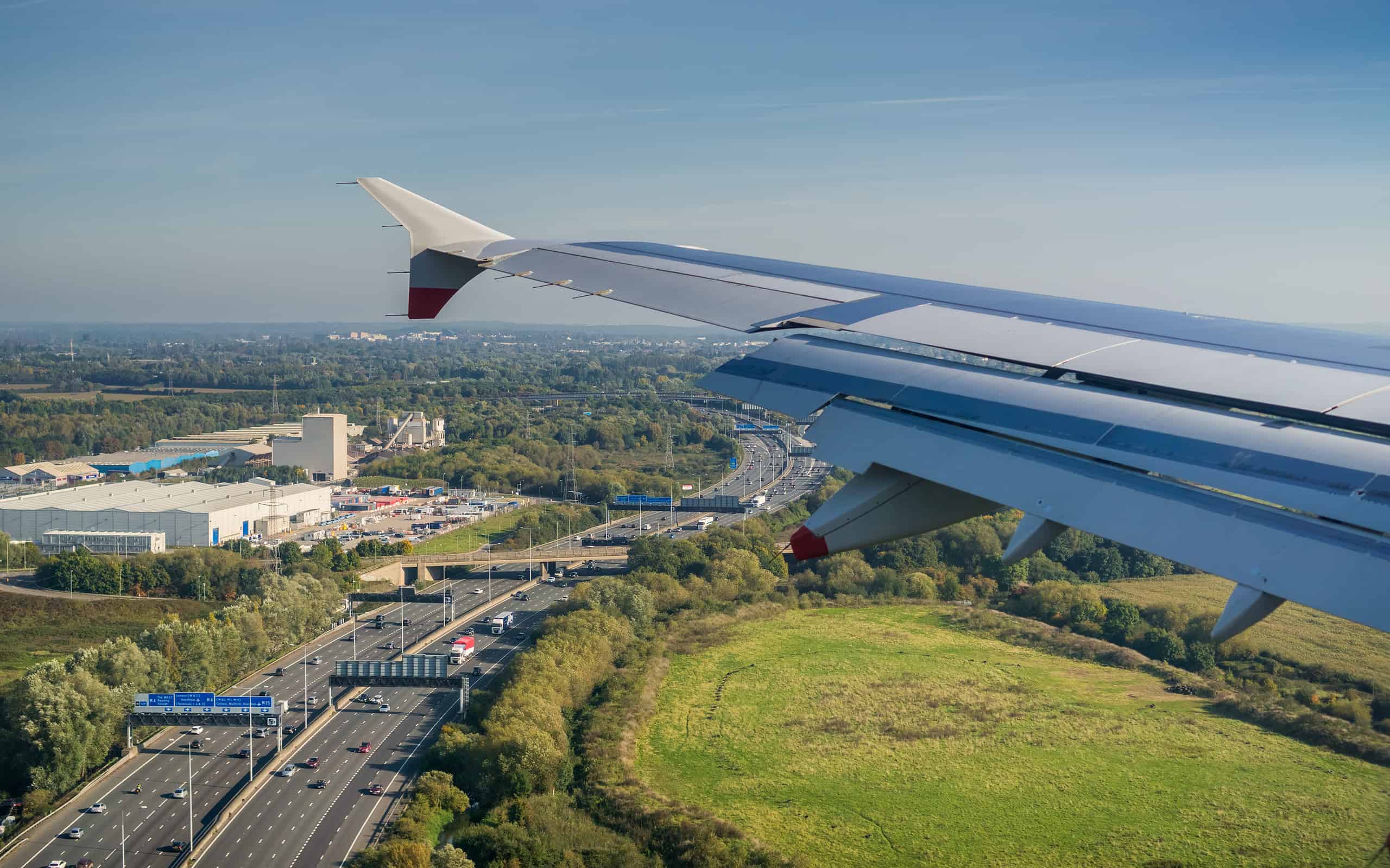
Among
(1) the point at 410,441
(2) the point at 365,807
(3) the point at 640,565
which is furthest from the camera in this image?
(1) the point at 410,441

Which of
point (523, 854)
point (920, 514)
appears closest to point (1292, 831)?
point (523, 854)

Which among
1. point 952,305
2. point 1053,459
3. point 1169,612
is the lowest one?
point 1169,612

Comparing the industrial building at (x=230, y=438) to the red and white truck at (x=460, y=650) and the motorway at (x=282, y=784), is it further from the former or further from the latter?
the motorway at (x=282, y=784)

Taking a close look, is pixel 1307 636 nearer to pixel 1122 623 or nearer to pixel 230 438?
pixel 1122 623

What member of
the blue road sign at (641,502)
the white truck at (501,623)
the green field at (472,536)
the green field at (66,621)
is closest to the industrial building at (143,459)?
the green field at (472,536)

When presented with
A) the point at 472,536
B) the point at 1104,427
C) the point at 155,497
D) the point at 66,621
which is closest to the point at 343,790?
the point at 66,621

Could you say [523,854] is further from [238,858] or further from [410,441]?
[410,441]

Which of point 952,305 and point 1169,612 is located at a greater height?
point 952,305
